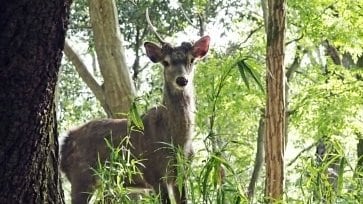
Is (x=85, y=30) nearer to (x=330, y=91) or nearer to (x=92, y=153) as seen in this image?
(x=330, y=91)

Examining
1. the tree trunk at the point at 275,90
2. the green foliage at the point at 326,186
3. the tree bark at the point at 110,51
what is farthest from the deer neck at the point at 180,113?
the green foliage at the point at 326,186

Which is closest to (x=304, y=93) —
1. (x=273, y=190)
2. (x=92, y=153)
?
(x=92, y=153)

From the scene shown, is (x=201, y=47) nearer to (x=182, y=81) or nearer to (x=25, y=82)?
(x=182, y=81)

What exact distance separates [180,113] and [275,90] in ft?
3.42

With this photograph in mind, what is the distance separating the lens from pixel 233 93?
13.4 meters

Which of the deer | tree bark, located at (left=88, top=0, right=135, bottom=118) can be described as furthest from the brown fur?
tree bark, located at (left=88, top=0, right=135, bottom=118)

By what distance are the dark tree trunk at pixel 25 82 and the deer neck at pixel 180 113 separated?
4.26 metres

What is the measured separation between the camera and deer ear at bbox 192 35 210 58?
8211mm

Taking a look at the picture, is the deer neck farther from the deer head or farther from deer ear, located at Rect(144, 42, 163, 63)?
deer ear, located at Rect(144, 42, 163, 63)

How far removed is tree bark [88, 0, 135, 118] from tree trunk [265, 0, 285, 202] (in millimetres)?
3616

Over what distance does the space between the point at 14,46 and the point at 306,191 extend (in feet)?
6.83

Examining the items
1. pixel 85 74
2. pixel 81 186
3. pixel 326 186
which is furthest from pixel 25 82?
pixel 85 74

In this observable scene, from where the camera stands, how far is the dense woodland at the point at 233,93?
4.46 metres

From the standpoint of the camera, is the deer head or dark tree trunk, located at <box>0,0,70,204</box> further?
the deer head
